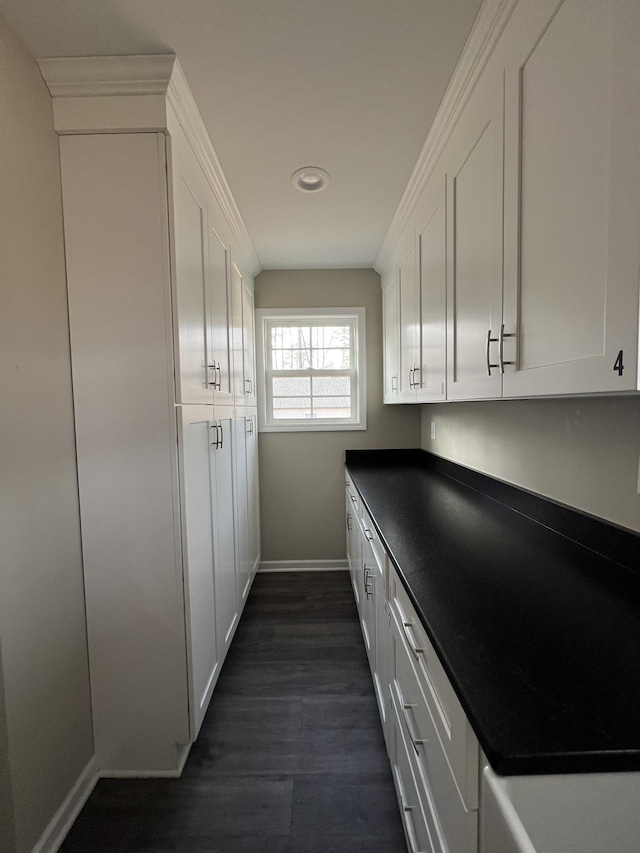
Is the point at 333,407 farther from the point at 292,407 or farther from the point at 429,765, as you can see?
the point at 429,765

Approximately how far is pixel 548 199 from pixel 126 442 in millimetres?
1415

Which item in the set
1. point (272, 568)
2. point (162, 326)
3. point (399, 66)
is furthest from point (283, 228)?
point (272, 568)

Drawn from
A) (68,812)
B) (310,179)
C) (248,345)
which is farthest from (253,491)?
(310,179)

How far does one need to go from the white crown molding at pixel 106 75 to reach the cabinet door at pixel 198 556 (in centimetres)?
107

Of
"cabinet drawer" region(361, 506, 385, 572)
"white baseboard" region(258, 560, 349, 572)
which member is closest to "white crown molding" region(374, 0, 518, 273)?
"cabinet drawer" region(361, 506, 385, 572)

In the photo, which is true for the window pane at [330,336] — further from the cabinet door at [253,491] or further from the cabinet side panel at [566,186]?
the cabinet side panel at [566,186]

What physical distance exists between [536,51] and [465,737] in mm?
1413

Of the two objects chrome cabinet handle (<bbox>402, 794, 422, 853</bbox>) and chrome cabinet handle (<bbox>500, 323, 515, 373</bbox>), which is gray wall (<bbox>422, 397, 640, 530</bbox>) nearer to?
chrome cabinet handle (<bbox>500, 323, 515, 373</bbox>)

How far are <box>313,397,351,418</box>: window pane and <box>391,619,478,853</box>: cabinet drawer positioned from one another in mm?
2258

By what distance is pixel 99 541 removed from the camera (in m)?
1.43

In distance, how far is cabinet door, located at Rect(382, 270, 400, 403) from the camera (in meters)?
2.63

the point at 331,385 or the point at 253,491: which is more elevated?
the point at 331,385

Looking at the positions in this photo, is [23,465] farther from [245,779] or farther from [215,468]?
[245,779]

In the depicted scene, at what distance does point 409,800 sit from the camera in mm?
1104
